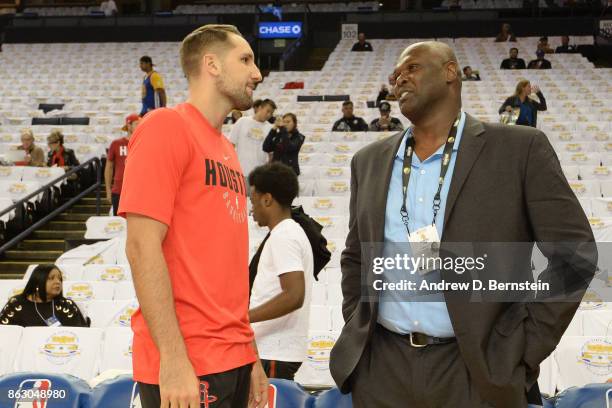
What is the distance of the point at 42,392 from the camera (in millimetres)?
3988

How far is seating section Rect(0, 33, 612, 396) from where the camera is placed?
5.57 m

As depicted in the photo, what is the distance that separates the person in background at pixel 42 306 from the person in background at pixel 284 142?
376 cm

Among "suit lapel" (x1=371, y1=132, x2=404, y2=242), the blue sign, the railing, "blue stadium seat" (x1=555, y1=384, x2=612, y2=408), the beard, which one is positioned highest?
the beard

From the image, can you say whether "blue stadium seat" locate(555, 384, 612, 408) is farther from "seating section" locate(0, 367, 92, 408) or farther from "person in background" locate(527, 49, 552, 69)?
"person in background" locate(527, 49, 552, 69)

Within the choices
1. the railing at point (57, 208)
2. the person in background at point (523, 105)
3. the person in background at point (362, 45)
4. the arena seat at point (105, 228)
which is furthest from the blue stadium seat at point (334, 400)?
the person in background at point (362, 45)

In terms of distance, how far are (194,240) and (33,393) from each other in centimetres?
214

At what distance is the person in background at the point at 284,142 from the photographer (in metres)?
9.56

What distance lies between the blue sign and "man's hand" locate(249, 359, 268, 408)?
2240 cm

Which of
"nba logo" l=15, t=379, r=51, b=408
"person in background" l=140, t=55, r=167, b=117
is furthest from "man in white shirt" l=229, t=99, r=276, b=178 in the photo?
"nba logo" l=15, t=379, r=51, b=408

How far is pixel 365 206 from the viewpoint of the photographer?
8.44 ft

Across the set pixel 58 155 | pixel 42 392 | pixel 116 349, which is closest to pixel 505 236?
pixel 42 392

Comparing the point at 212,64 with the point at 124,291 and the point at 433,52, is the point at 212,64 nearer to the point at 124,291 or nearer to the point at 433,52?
the point at 433,52

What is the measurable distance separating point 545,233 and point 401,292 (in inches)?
16.9

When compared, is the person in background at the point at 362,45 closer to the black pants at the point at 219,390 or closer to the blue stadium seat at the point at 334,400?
the blue stadium seat at the point at 334,400
